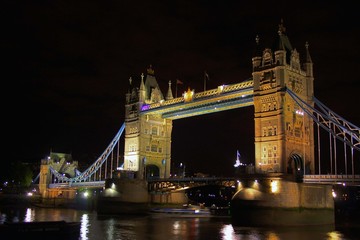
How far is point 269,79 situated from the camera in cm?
4106

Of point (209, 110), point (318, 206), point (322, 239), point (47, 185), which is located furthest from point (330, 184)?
point (47, 185)

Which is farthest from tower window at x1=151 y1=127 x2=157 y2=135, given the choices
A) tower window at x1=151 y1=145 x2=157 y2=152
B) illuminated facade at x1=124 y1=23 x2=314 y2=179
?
illuminated facade at x1=124 y1=23 x2=314 y2=179

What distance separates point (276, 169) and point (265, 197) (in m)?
3.45

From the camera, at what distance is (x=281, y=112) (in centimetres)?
3950

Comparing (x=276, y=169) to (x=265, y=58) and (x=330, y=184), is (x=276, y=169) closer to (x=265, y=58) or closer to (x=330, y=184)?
(x=330, y=184)

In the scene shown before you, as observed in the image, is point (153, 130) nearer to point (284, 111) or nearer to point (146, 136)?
point (146, 136)

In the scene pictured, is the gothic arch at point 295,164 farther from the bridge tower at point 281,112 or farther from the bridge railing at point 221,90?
the bridge railing at point 221,90

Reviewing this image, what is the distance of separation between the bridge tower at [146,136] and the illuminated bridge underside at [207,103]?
1.47 meters

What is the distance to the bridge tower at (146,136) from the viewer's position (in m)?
55.9

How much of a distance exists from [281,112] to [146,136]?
2109cm

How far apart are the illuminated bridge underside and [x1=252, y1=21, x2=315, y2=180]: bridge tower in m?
2.53

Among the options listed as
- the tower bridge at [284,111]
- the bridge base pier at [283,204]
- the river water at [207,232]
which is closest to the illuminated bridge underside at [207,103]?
the tower bridge at [284,111]

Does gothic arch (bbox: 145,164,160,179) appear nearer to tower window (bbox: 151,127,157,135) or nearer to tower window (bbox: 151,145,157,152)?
tower window (bbox: 151,145,157,152)

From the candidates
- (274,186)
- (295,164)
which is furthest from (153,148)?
(274,186)
